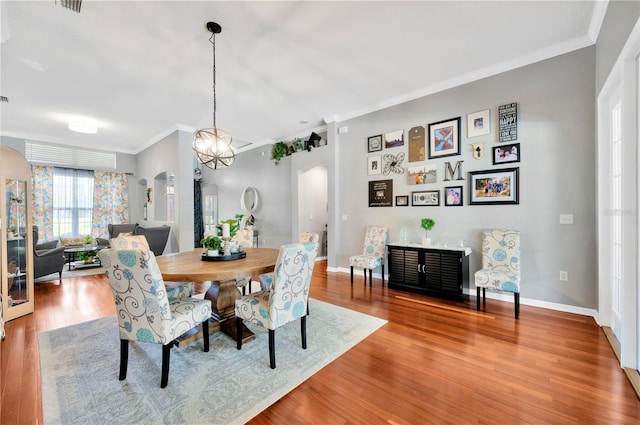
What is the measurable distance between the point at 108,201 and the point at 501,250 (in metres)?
8.90

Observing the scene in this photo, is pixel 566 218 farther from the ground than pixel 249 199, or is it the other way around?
pixel 249 199

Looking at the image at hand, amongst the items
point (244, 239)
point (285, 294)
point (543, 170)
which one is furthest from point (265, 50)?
point (543, 170)

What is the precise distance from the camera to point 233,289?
9.09 ft

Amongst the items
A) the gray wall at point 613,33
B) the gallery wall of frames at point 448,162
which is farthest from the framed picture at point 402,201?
the gray wall at point 613,33

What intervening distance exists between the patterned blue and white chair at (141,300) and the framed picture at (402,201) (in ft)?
11.2

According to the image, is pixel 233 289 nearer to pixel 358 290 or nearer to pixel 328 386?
pixel 328 386

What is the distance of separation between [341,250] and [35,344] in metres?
4.06

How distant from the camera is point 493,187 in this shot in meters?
3.38

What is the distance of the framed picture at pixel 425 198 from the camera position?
12.7 feet

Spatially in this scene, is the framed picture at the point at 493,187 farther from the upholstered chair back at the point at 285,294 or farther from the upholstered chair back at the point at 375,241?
the upholstered chair back at the point at 285,294

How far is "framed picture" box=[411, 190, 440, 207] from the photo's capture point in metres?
3.87

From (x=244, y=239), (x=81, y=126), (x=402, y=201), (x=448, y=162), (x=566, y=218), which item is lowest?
(x=244, y=239)

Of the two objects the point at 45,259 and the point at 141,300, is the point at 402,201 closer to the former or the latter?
the point at 141,300

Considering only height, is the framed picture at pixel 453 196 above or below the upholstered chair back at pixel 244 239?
above
